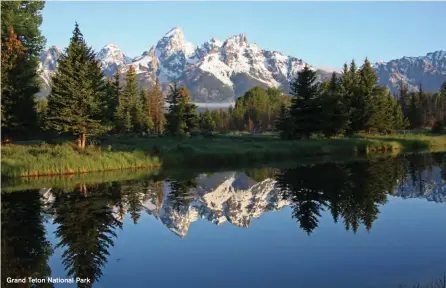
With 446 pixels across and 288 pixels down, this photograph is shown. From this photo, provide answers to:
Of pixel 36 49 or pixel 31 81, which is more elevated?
pixel 36 49

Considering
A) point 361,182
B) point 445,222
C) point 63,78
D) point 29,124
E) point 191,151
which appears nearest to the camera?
point 445,222

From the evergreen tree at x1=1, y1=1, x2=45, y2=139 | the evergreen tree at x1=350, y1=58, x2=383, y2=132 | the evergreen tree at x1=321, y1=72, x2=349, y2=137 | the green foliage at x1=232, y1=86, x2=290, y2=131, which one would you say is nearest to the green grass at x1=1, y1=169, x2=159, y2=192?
the evergreen tree at x1=1, y1=1, x2=45, y2=139

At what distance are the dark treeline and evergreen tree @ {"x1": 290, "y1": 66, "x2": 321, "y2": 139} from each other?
0.13m

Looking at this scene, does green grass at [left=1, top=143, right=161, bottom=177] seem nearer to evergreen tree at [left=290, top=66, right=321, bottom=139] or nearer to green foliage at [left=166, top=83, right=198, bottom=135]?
evergreen tree at [left=290, top=66, right=321, bottom=139]

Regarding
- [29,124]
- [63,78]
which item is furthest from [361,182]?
[29,124]

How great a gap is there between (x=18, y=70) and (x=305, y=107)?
3450cm

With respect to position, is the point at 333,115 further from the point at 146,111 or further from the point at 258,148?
the point at 146,111

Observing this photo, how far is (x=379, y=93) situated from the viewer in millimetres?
67312

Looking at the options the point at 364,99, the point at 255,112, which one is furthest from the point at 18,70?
the point at 255,112

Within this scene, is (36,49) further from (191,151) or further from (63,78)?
(191,151)

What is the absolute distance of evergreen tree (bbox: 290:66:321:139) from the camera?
57688 millimetres

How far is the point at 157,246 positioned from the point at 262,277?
4.88 metres

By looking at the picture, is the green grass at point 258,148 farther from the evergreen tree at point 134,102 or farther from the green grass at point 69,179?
the evergreen tree at point 134,102

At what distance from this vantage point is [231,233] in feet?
58.1
